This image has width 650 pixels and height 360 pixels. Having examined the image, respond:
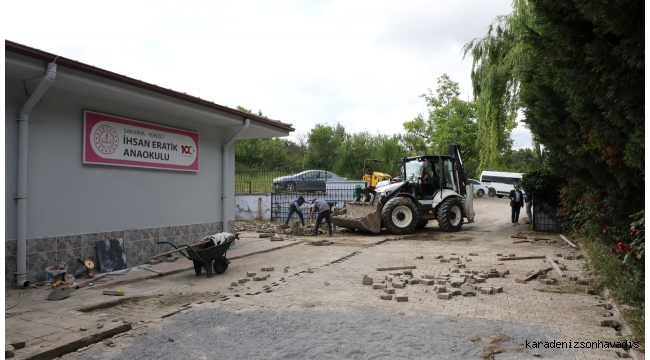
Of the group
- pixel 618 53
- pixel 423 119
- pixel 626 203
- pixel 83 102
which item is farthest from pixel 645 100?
pixel 423 119

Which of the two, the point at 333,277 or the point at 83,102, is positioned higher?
the point at 83,102

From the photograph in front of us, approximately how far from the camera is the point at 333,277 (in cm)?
884

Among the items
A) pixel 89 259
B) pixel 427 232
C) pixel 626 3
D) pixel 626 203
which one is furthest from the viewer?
pixel 427 232

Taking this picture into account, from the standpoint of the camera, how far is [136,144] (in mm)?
9844

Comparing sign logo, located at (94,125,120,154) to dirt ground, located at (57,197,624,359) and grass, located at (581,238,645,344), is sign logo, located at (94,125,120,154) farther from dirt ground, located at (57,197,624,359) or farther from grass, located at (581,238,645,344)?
grass, located at (581,238,645,344)

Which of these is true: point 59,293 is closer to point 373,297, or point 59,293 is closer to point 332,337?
point 332,337

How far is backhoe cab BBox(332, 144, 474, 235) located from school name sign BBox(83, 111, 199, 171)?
6779mm

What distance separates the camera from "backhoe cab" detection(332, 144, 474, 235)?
1641cm

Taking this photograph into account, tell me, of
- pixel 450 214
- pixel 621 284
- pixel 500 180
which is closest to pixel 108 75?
pixel 621 284

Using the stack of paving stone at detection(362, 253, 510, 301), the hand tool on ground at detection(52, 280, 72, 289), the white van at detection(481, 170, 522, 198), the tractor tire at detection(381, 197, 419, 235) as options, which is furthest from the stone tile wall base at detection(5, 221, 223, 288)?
the white van at detection(481, 170, 522, 198)

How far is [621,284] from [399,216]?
10.4m

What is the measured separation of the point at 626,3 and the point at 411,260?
779 centimetres

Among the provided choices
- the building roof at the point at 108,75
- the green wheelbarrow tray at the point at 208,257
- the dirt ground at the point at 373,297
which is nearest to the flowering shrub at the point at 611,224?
the dirt ground at the point at 373,297

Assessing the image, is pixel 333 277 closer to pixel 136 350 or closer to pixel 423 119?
pixel 136 350
